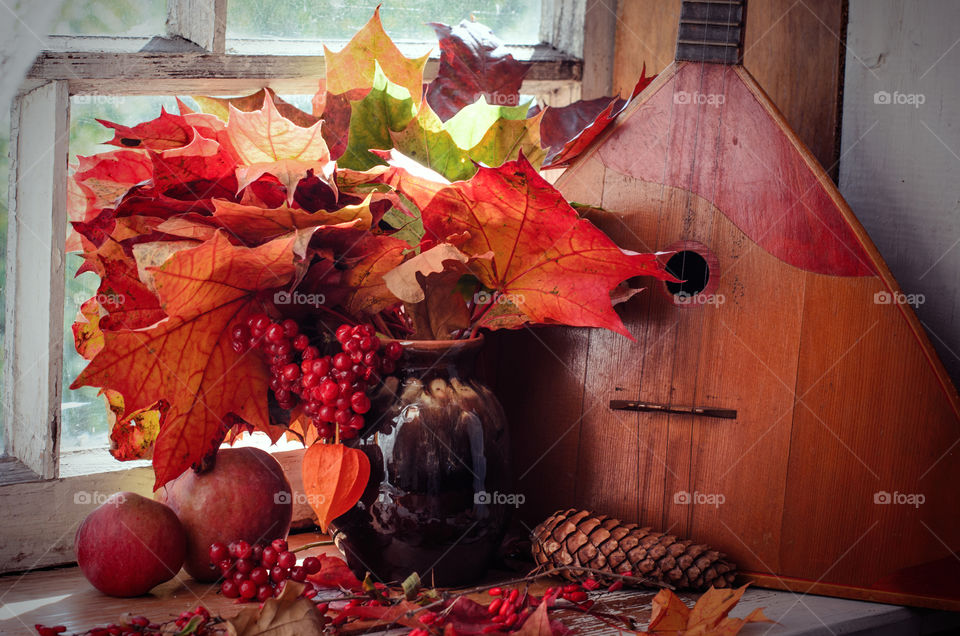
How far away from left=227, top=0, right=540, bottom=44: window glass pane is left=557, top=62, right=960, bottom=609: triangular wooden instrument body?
45 cm

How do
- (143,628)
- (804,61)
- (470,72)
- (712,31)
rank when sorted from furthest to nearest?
(804,61) < (470,72) < (712,31) < (143,628)

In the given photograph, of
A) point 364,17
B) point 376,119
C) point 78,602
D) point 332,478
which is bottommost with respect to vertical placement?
point 78,602

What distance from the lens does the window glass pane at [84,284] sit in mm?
999

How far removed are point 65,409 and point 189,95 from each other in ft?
A: 1.44

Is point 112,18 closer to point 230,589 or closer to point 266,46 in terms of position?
point 266,46

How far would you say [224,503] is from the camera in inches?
34.2

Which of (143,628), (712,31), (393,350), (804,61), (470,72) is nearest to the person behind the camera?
(143,628)

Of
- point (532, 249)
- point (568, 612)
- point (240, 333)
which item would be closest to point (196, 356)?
point (240, 333)

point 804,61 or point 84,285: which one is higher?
point 804,61

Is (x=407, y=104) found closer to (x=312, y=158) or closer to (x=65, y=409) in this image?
(x=312, y=158)

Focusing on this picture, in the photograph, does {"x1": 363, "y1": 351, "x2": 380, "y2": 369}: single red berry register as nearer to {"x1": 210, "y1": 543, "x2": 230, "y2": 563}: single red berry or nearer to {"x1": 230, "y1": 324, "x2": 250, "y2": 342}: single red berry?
{"x1": 230, "y1": 324, "x2": 250, "y2": 342}: single red berry

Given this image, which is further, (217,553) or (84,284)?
(84,284)

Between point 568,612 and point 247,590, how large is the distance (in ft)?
1.07

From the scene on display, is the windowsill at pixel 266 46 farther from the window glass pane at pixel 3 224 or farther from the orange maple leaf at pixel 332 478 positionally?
the orange maple leaf at pixel 332 478
